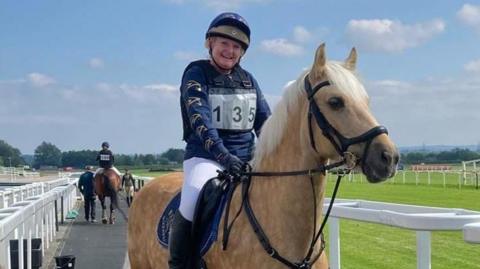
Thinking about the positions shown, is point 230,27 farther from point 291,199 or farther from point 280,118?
point 291,199

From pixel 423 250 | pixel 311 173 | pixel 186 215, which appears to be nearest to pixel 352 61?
pixel 311 173

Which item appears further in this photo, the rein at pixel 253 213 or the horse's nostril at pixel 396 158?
the rein at pixel 253 213

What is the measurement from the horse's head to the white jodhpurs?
41.1 inches

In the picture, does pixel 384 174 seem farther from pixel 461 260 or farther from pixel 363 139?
pixel 461 260

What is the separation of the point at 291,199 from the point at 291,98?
0.60 meters

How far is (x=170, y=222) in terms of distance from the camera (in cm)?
490

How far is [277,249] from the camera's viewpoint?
12.3ft

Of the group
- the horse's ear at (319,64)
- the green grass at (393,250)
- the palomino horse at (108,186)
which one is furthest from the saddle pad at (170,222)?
the palomino horse at (108,186)

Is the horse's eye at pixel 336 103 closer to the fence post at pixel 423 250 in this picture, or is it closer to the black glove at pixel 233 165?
the black glove at pixel 233 165

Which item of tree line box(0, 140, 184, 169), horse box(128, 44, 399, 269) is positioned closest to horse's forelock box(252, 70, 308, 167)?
horse box(128, 44, 399, 269)

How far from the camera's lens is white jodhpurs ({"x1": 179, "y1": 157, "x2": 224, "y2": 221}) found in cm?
Result: 442

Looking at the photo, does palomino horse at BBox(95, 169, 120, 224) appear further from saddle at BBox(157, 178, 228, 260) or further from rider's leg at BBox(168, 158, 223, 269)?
saddle at BBox(157, 178, 228, 260)

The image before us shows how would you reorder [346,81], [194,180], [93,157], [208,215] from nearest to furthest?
[346,81] → [208,215] → [194,180] → [93,157]

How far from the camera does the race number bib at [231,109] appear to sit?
14.9 feet
